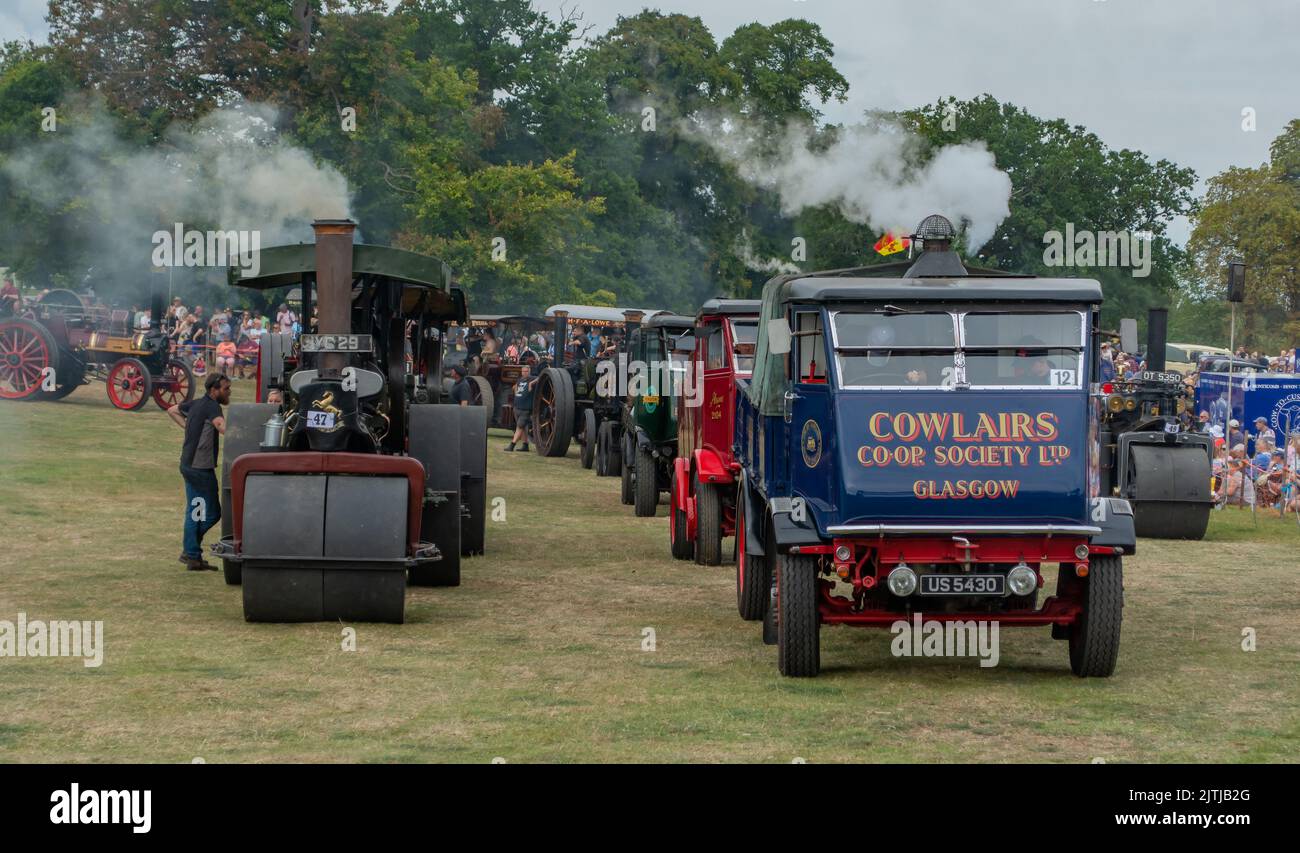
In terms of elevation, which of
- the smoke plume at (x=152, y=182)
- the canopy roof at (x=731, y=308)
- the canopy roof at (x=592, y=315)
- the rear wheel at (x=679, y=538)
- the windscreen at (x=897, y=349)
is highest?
the smoke plume at (x=152, y=182)

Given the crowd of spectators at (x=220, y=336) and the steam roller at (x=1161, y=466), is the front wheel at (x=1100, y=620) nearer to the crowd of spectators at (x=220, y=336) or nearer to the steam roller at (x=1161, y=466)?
the steam roller at (x=1161, y=466)

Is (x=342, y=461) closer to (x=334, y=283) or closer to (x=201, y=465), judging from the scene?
(x=334, y=283)

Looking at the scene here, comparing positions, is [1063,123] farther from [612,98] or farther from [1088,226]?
[612,98]

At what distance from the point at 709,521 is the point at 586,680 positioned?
5626 millimetres

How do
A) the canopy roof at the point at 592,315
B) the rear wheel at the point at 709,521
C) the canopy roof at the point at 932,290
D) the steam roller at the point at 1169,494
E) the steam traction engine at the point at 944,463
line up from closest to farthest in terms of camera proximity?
the steam traction engine at the point at 944,463 < the canopy roof at the point at 932,290 < the rear wheel at the point at 709,521 < the steam roller at the point at 1169,494 < the canopy roof at the point at 592,315

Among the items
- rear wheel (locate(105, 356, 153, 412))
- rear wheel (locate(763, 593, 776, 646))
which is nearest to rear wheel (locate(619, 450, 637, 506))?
rear wheel (locate(763, 593, 776, 646))

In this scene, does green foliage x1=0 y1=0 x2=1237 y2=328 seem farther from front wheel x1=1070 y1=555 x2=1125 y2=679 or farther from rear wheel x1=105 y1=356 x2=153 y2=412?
front wheel x1=1070 y1=555 x2=1125 y2=679

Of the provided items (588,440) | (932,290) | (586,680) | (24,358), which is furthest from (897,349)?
(24,358)

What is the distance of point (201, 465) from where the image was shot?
13891 mm

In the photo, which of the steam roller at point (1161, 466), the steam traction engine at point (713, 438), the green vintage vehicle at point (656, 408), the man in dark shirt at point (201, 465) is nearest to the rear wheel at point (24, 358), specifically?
the green vintage vehicle at point (656, 408)

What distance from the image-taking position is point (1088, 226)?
49.3 m

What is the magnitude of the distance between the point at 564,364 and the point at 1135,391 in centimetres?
1280

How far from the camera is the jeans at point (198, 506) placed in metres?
13.9

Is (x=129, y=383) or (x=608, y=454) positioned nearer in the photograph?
(x=608, y=454)
